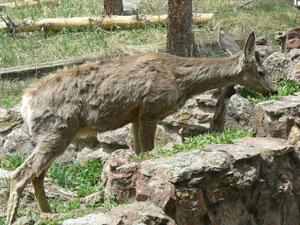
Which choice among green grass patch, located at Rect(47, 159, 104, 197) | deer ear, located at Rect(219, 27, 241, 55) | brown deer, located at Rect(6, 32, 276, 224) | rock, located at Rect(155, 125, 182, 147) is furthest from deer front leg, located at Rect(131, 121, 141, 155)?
deer ear, located at Rect(219, 27, 241, 55)

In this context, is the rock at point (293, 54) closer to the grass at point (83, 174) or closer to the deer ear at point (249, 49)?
the deer ear at point (249, 49)

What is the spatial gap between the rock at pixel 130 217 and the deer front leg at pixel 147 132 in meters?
2.23

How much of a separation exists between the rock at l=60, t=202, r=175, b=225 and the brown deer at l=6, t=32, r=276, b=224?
1.84 m

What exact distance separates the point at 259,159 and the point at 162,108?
6.12 feet

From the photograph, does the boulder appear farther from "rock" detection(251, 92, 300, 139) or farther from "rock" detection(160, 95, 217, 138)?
"rock" detection(160, 95, 217, 138)

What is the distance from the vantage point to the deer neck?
8.57m

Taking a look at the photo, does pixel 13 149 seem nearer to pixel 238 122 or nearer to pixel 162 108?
pixel 162 108

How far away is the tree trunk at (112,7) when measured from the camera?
597 inches

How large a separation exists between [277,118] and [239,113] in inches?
39.8

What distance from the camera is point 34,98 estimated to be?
7.80 m

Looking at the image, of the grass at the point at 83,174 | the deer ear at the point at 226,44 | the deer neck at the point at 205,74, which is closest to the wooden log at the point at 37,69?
the grass at the point at 83,174

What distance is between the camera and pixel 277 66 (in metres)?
9.80

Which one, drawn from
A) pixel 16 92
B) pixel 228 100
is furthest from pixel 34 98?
pixel 16 92

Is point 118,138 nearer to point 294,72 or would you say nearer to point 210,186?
point 294,72
